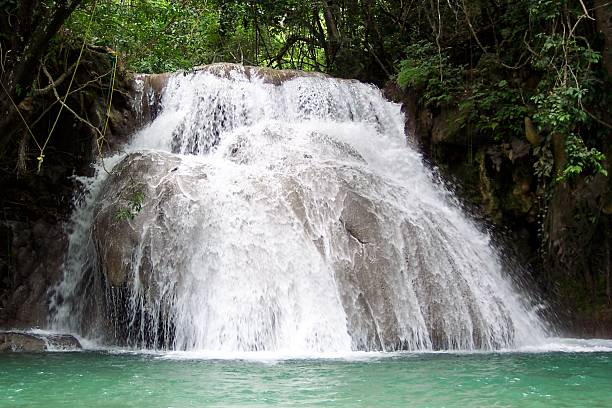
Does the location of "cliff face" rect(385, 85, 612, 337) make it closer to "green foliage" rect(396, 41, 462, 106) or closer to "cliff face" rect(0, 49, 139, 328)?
"green foliage" rect(396, 41, 462, 106)

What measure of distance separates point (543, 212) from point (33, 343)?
7.77 metres

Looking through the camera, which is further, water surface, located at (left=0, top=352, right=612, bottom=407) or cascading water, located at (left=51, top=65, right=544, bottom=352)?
cascading water, located at (left=51, top=65, right=544, bottom=352)

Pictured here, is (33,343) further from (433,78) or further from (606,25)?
(606,25)

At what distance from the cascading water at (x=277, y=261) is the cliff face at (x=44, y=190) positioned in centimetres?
32

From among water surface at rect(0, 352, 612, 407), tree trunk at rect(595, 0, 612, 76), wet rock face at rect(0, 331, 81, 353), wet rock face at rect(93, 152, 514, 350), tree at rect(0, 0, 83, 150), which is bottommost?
water surface at rect(0, 352, 612, 407)

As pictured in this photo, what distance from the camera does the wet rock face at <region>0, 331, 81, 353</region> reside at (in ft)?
28.1

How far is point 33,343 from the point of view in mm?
8727

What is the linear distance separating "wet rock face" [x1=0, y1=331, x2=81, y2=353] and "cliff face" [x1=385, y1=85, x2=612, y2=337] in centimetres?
662

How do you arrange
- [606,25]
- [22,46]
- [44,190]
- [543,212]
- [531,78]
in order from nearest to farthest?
[22,46] < [606,25] < [543,212] < [44,190] < [531,78]

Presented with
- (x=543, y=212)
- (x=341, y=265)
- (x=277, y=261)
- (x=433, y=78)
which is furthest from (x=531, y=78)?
(x=277, y=261)

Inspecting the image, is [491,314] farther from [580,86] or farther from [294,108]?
[294,108]

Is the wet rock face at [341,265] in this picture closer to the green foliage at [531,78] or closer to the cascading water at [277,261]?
the cascading water at [277,261]

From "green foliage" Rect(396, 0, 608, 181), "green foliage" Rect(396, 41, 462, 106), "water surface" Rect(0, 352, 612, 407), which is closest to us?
"water surface" Rect(0, 352, 612, 407)

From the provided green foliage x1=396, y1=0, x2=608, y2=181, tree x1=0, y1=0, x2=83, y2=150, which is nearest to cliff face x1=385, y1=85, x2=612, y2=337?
green foliage x1=396, y1=0, x2=608, y2=181
